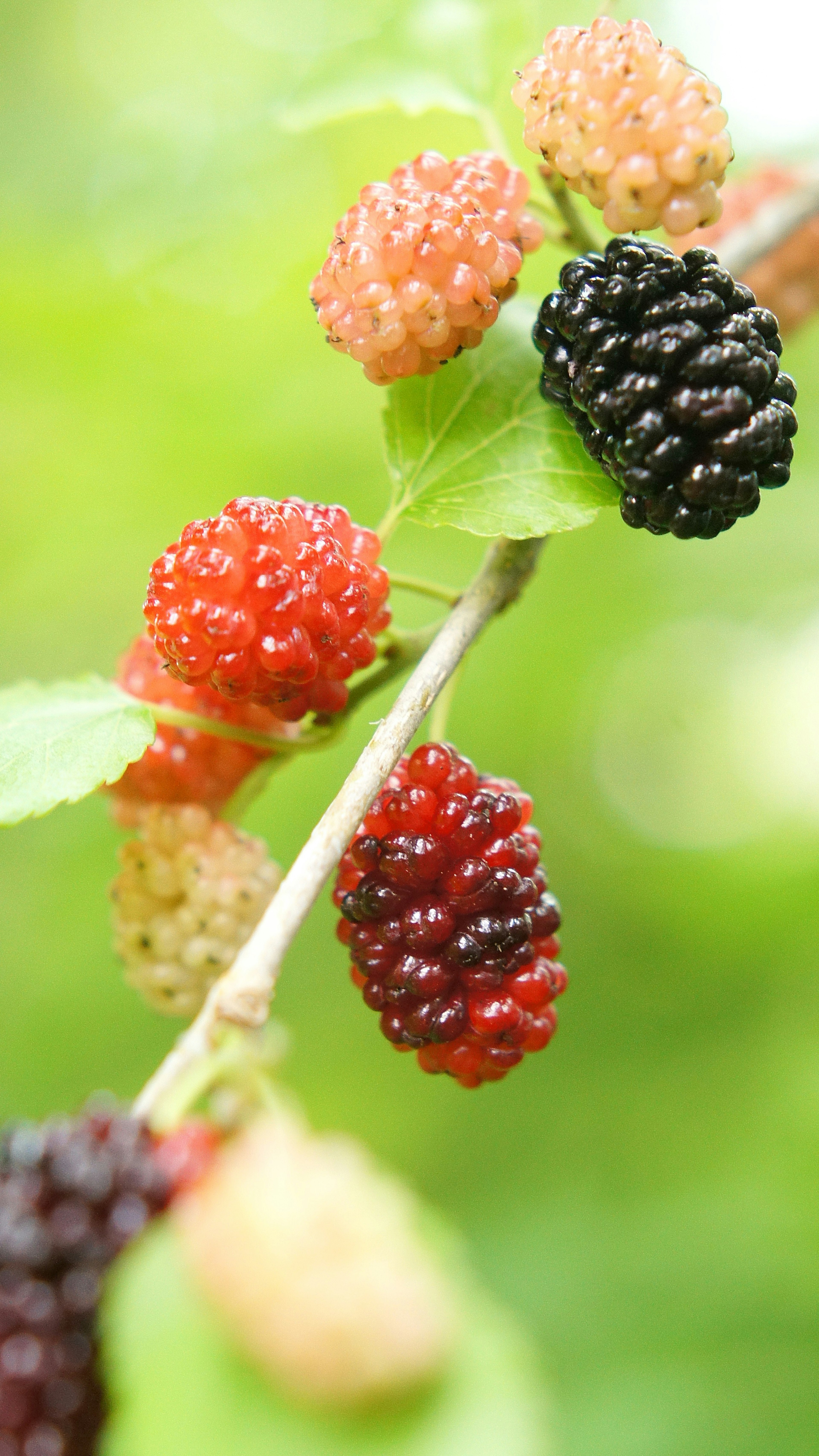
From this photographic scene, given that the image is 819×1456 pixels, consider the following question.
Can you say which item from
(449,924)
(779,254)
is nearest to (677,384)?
(449,924)

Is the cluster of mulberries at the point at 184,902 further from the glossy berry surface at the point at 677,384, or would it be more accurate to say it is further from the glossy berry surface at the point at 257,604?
the glossy berry surface at the point at 677,384

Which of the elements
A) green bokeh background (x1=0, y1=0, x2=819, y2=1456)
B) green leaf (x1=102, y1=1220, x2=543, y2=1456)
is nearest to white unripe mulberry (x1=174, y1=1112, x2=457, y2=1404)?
green leaf (x1=102, y1=1220, x2=543, y2=1456)

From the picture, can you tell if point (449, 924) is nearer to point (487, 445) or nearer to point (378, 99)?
point (487, 445)

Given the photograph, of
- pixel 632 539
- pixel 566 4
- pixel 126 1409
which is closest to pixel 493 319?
pixel 126 1409

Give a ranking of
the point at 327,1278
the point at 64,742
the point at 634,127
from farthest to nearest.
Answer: the point at 64,742
the point at 634,127
the point at 327,1278

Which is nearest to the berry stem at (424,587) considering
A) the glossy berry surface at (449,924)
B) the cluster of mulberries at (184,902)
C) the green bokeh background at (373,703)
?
the glossy berry surface at (449,924)

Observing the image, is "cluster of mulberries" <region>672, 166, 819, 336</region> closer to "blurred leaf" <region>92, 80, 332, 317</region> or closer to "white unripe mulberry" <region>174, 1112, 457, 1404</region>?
"blurred leaf" <region>92, 80, 332, 317</region>

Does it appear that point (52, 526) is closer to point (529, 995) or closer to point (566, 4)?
point (566, 4)
